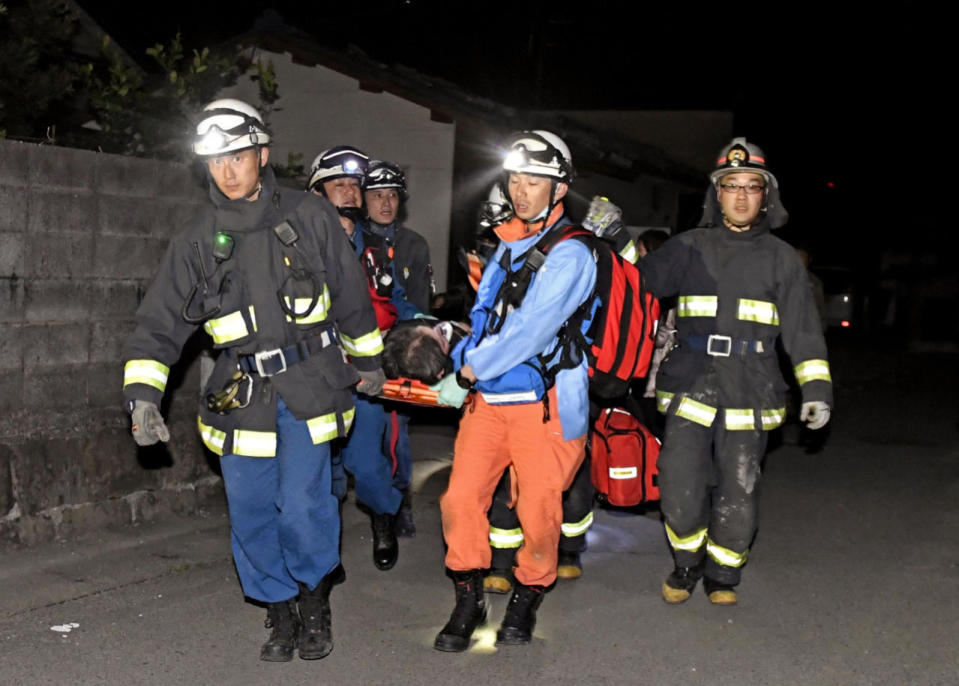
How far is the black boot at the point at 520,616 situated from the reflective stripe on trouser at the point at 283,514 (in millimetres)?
798

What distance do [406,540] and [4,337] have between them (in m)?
2.40

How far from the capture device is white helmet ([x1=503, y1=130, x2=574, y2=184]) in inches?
198

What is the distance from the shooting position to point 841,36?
29.4 metres

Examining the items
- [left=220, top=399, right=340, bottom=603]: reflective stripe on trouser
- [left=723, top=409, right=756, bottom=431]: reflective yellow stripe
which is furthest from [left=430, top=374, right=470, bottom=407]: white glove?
[left=723, top=409, right=756, bottom=431]: reflective yellow stripe

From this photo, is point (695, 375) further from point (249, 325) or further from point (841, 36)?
point (841, 36)

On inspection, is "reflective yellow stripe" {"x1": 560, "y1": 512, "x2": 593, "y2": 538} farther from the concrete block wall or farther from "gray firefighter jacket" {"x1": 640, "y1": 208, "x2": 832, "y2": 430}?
the concrete block wall

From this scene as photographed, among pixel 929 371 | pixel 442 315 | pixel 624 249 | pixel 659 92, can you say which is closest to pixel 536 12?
pixel 929 371

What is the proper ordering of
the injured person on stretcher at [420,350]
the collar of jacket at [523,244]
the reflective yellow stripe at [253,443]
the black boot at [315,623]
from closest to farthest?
the reflective yellow stripe at [253,443] → the black boot at [315,623] → the collar of jacket at [523,244] → the injured person on stretcher at [420,350]

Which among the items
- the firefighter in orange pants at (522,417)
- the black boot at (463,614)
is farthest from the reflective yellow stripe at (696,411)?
the black boot at (463,614)

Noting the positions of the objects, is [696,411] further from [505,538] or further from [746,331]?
[505,538]

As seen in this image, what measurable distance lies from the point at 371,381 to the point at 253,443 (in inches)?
23.9

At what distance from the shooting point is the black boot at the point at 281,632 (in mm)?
4793

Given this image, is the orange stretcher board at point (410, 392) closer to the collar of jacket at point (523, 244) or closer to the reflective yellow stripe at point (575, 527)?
the collar of jacket at point (523, 244)

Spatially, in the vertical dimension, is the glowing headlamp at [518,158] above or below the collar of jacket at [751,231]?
above
